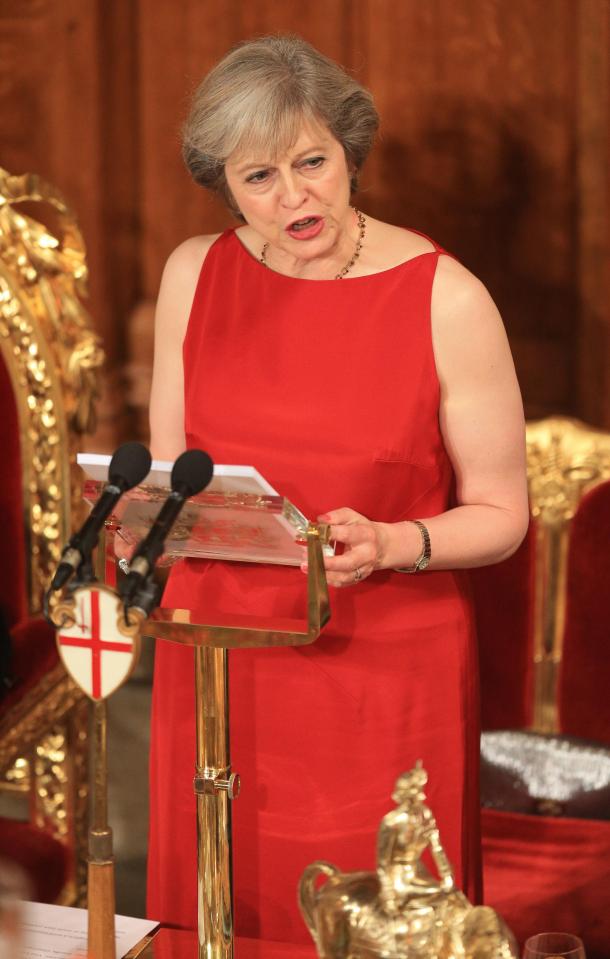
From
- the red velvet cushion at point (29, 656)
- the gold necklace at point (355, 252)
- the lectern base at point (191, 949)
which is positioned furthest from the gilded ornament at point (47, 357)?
the lectern base at point (191, 949)

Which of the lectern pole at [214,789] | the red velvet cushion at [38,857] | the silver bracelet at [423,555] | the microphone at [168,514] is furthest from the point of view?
the red velvet cushion at [38,857]

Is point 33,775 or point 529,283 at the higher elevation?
point 529,283

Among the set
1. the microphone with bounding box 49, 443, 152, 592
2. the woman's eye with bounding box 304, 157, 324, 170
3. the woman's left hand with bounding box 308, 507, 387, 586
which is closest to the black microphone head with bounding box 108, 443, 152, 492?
the microphone with bounding box 49, 443, 152, 592

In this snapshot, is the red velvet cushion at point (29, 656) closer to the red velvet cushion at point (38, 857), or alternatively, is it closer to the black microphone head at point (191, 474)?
the red velvet cushion at point (38, 857)

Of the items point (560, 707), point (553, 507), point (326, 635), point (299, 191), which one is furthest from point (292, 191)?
point (560, 707)

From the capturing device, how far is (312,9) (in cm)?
325

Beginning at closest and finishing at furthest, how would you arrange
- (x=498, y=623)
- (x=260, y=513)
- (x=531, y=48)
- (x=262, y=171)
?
1. (x=260, y=513)
2. (x=262, y=171)
3. (x=498, y=623)
4. (x=531, y=48)

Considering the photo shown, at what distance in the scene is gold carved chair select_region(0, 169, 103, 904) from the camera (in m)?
2.52

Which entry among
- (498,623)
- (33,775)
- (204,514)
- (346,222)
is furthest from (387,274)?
(33,775)

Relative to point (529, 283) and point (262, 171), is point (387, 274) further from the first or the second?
point (529, 283)

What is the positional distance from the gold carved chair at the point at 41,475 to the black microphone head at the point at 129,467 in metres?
1.25

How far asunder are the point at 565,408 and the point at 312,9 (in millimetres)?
1091

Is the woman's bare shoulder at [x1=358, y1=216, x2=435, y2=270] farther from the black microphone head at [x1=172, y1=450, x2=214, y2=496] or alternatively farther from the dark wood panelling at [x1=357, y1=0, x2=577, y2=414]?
the dark wood panelling at [x1=357, y1=0, x2=577, y2=414]

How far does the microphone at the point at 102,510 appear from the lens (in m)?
1.28
